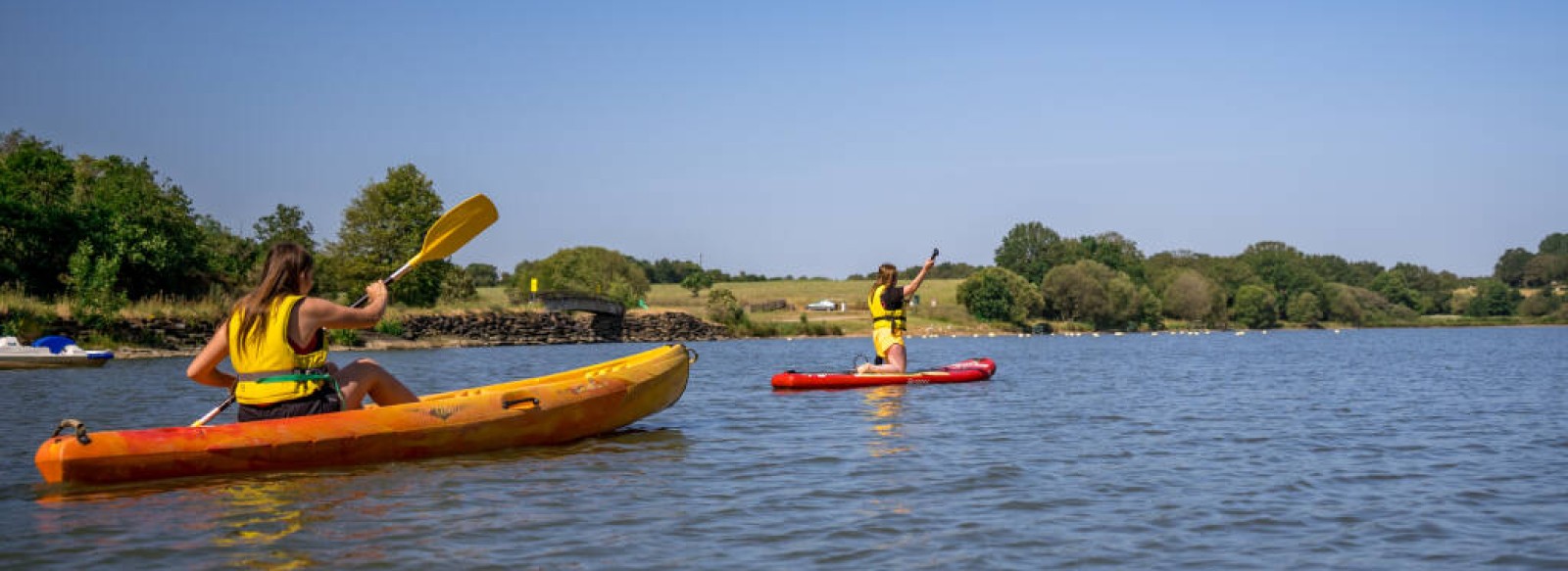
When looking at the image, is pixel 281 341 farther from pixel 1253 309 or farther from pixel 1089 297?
pixel 1253 309

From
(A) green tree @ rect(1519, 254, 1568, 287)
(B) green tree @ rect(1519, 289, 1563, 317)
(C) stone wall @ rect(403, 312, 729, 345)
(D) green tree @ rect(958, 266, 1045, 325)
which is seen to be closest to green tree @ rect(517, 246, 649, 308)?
(C) stone wall @ rect(403, 312, 729, 345)

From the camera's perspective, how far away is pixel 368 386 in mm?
9594

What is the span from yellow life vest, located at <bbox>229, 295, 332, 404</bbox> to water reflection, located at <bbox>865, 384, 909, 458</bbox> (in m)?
4.41

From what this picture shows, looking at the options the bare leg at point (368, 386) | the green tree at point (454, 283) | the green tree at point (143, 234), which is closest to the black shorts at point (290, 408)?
the bare leg at point (368, 386)

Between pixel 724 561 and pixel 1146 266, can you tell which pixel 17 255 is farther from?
pixel 1146 266

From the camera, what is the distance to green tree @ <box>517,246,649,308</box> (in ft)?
275

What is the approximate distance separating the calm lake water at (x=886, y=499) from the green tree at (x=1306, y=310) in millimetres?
108186

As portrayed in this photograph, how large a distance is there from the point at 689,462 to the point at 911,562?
411 cm

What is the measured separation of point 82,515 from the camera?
7.29 meters

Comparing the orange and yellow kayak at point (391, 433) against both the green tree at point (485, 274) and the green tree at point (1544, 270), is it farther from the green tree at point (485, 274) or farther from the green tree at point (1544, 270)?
the green tree at point (1544, 270)

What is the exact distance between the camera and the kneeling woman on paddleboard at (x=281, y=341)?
816 cm

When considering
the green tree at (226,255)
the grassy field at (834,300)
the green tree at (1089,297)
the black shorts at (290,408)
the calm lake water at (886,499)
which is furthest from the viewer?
the green tree at (1089,297)

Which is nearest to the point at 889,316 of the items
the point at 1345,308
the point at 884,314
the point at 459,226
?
the point at 884,314

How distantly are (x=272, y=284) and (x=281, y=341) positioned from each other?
427 millimetres
